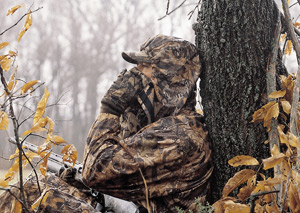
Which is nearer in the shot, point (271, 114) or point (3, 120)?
point (3, 120)

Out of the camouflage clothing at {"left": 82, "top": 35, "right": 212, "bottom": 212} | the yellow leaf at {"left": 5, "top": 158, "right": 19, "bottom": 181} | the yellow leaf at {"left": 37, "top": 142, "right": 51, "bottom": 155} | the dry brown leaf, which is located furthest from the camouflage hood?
the yellow leaf at {"left": 5, "top": 158, "right": 19, "bottom": 181}

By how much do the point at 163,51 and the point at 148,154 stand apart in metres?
0.65

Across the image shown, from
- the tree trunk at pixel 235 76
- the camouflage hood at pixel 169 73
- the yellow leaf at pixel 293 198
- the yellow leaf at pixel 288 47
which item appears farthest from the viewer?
the yellow leaf at pixel 288 47

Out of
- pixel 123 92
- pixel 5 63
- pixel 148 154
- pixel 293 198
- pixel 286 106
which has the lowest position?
pixel 293 198

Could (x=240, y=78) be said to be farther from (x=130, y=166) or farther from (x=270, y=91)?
(x=130, y=166)

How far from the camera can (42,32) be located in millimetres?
23969

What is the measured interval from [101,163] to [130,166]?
162mm

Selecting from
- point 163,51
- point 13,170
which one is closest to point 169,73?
point 163,51

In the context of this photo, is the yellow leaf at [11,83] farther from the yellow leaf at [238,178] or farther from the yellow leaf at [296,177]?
→ the yellow leaf at [296,177]

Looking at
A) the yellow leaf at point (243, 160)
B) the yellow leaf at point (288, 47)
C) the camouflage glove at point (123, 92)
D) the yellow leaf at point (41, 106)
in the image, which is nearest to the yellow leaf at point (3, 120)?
the yellow leaf at point (41, 106)

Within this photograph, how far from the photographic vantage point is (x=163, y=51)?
220 centimetres

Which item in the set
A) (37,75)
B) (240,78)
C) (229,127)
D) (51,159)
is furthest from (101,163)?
(37,75)

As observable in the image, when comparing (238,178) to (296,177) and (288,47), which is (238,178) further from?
(288,47)

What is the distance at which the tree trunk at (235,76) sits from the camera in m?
2.00
